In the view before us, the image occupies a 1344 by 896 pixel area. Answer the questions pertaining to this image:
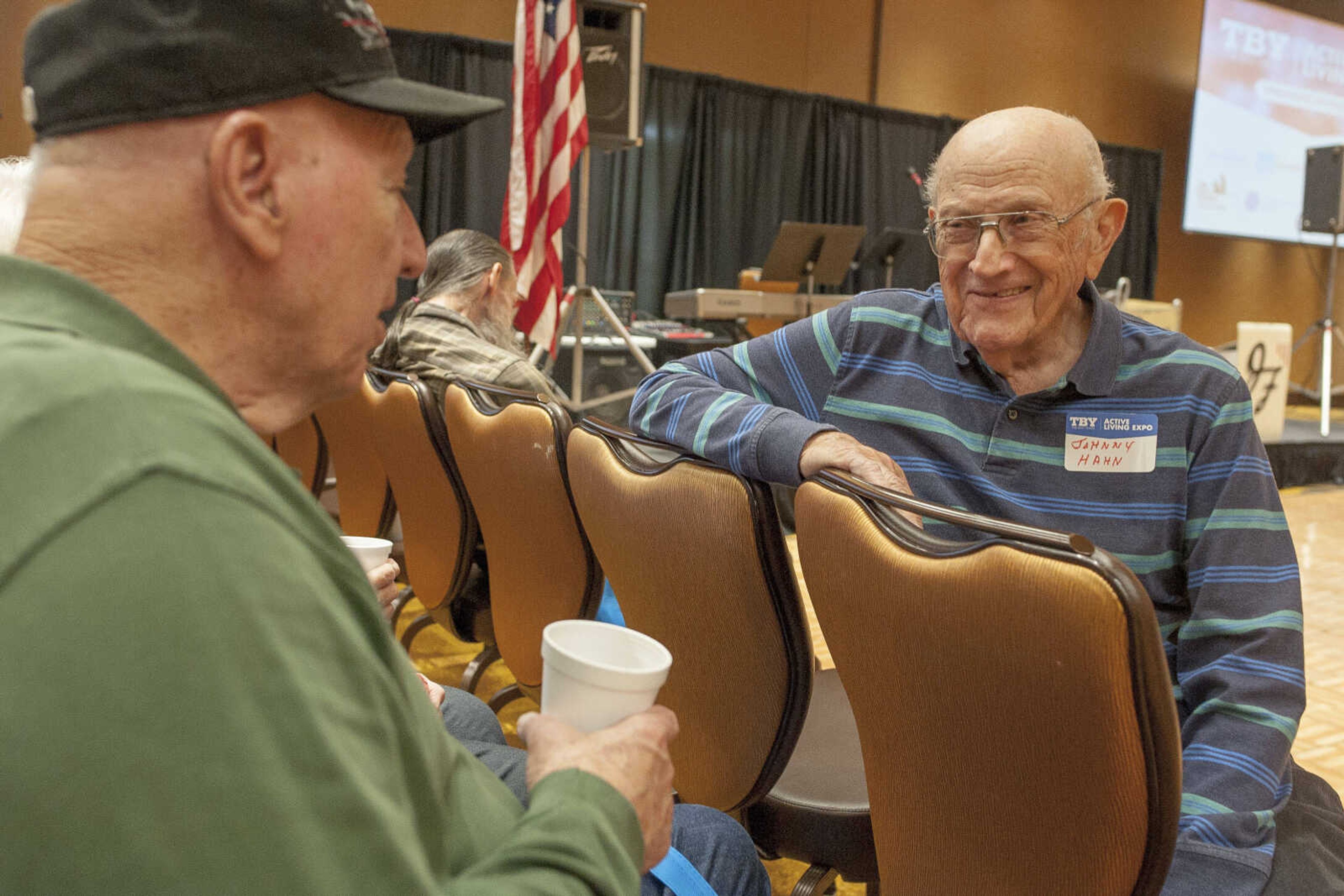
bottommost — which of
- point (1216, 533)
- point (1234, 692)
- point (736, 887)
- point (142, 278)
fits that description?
point (736, 887)

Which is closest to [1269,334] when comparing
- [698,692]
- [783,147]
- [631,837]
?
[783,147]

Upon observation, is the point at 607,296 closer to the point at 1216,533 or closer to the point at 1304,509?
the point at 1304,509

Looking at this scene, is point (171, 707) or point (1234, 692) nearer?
point (171, 707)

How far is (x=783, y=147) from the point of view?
27.0 ft

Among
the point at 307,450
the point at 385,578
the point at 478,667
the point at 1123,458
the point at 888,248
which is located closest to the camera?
the point at 385,578

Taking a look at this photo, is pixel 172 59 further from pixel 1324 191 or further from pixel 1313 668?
pixel 1324 191

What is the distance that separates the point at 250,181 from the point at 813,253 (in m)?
5.43

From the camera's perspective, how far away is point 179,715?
408 millimetres

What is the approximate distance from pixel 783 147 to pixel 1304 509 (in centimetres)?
465

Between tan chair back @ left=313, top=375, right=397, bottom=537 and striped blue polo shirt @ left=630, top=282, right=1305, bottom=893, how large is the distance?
117 centimetres

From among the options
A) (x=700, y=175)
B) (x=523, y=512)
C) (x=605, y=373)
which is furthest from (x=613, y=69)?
(x=700, y=175)

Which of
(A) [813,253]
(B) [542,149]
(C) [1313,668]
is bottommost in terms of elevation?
(C) [1313,668]

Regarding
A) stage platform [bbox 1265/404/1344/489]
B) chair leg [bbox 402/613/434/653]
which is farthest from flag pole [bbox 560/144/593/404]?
stage platform [bbox 1265/404/1344/489]

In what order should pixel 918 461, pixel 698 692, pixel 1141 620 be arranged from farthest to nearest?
1. pixel 918 461
2. pixel 698 692
3. pixel 1141 620
